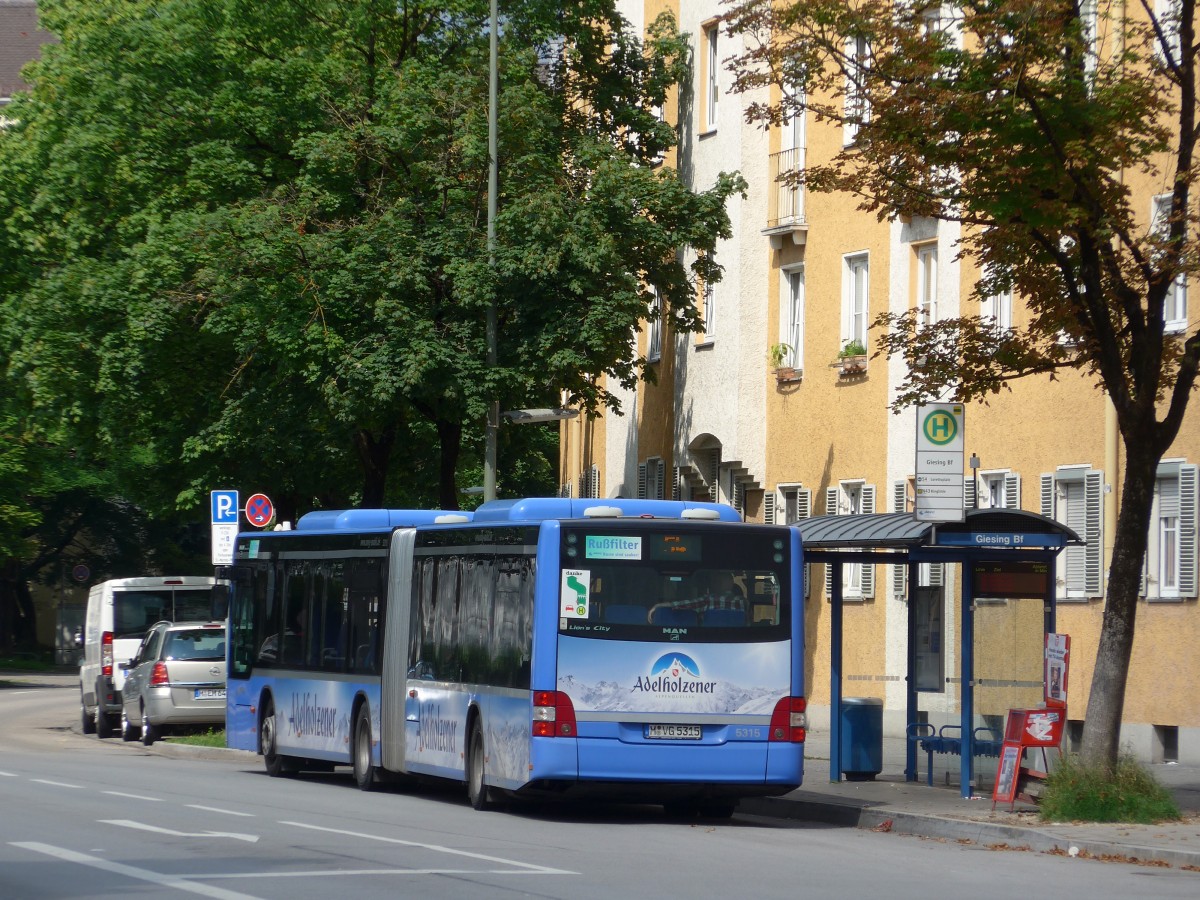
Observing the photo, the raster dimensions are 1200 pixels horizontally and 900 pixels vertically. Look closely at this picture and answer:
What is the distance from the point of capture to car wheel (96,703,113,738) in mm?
35375

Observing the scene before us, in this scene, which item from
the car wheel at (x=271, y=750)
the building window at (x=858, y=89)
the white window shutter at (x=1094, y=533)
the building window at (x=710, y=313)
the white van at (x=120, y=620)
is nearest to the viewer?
the building window at (x=858, y=89)

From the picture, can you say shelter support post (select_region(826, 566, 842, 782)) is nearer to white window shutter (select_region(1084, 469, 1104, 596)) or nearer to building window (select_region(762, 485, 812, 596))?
white window shutter (select_region(1084, 469, 1104, 596))

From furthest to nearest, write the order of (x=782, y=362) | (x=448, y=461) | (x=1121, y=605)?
(x=782, y=362), (x=448, y=461), (x=1121, y=605)

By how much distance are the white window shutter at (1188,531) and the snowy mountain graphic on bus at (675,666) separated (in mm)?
8651

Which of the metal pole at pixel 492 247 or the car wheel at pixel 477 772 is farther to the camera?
the metal pole at pixel 492 247

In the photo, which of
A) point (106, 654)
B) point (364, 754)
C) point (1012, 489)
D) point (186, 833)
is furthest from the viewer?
point (106, 654)

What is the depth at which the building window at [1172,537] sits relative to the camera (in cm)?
2448

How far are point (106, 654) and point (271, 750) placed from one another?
11829 mm

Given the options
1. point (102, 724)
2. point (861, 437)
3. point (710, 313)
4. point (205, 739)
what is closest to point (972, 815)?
point (861, 437)

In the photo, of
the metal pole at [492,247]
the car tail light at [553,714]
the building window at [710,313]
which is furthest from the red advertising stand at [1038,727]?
the building window at [710,313]

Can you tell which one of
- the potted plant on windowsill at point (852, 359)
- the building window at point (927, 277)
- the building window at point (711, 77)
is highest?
the building window at point (711, 77)

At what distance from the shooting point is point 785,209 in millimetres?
34594

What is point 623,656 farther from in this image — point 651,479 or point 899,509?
point 651,479

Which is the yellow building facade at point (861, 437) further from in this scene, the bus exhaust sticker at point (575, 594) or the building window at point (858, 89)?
the bus exhaust sticker at point (575, 594)
